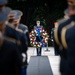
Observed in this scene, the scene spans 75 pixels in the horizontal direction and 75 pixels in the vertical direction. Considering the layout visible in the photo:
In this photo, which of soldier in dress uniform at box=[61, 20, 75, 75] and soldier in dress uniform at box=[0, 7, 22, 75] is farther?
soldier in dress uniform at box=[61, 20, 75, 75]

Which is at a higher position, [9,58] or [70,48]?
[70,48]

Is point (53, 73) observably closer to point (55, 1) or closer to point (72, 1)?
point (55, 1)

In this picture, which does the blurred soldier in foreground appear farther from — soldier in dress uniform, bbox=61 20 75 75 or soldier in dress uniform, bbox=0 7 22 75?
soldier in dress uniform, bbox=0 7 22 75

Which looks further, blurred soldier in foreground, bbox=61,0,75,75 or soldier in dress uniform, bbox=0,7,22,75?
blurred soldier in foreground, bbox=61,0,75,75

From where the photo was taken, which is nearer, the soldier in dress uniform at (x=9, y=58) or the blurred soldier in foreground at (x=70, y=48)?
the soldier in dress uniform at (x=9, y=58)

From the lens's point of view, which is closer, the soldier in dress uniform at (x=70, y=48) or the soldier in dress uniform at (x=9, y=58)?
the soldier in dress uniform at (x=9, y=58)

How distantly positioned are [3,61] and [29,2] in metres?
18.6

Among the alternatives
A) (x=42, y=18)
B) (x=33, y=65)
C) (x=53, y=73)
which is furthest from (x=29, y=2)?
(x=42, y=18)

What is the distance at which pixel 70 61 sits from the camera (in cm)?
620

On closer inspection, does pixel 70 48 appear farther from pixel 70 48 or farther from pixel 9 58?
pixel 9 58

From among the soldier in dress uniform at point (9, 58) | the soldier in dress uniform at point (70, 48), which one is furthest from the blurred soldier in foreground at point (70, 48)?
the soldier in dress uniform at point (9, 58)

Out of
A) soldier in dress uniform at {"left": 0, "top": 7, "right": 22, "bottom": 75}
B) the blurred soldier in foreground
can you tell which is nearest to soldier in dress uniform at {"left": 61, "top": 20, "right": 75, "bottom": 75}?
the blurred soldier in foreground

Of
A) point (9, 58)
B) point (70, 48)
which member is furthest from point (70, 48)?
point (9, 58)

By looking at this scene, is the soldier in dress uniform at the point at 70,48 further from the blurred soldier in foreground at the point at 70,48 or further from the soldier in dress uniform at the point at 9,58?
the soldier in dress uniform at the point at 9,58
